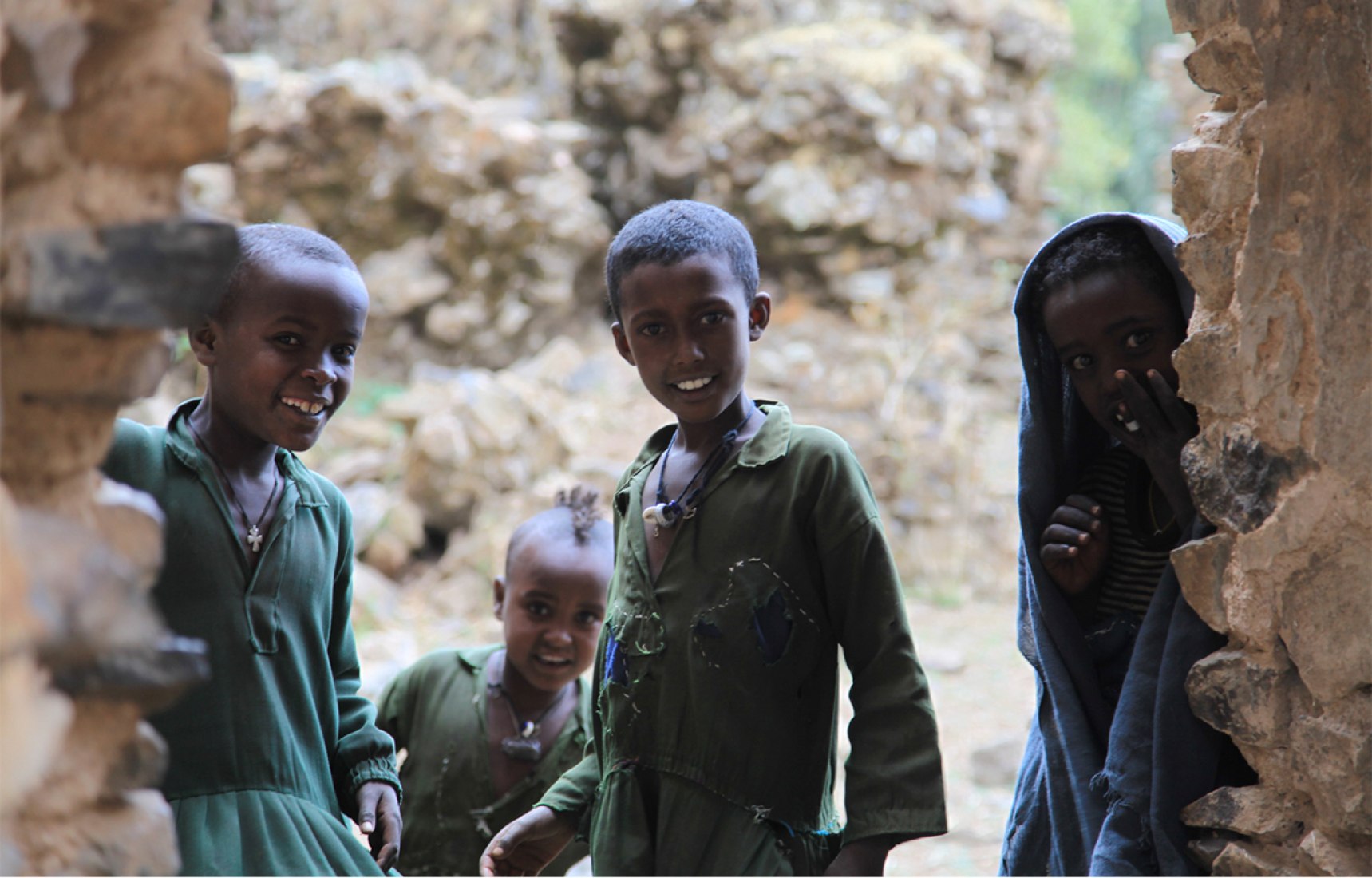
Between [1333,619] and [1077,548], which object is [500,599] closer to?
[1077,548]

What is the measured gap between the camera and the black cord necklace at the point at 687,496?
77.5 inches

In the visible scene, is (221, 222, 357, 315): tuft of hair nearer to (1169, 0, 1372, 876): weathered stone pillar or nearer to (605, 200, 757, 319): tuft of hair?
(605, 200, 757, 319): tuft of hair

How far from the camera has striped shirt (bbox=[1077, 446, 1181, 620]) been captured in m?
2.01

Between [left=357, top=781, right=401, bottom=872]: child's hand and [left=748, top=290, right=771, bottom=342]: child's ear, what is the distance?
0.97m

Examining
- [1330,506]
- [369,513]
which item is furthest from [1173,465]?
[369,513]

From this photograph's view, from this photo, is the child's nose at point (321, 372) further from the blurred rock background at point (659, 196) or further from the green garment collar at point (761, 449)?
the blurred rock background at point (659, 196)

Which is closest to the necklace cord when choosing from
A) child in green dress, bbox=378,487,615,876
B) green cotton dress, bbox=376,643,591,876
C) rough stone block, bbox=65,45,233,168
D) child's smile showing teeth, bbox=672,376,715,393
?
child's smile showing teeth, bbox=672,376,715,393

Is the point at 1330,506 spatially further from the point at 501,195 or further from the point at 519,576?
the point at 501,195

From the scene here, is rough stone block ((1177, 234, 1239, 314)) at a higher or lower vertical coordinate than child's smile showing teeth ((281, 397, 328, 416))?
higher

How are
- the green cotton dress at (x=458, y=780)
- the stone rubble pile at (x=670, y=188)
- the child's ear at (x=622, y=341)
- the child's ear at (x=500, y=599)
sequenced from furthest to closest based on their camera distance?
the stone rubble pile at (x=670, y=188), the child's ear at (x=500, y=599), the green cotton dress at (x=458, y=780), the child's ear at (x=622, y=341)

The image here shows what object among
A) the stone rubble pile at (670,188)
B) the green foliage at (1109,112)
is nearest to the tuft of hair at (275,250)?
the stone rubble pile at (670,188)

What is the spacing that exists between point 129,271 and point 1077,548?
4.87 feet

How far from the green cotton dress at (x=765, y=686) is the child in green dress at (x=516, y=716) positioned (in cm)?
77

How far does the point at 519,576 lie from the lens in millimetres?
2773
